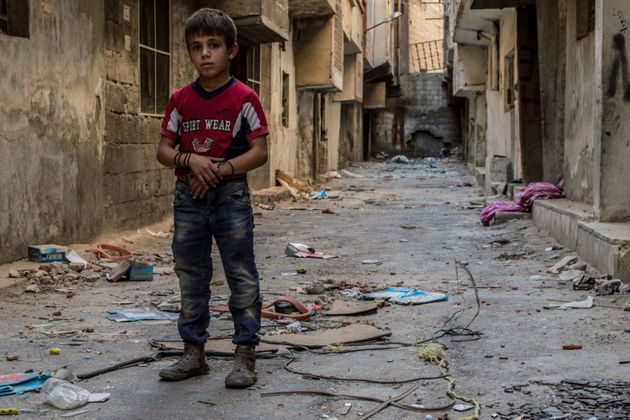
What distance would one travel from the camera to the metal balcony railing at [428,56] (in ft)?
157

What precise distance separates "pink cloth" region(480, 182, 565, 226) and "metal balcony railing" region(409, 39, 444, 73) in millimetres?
36969

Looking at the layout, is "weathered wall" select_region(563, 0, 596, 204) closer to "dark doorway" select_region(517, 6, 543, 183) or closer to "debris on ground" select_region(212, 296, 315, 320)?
"dark doorway" select_region(517, 6, 543, 183)

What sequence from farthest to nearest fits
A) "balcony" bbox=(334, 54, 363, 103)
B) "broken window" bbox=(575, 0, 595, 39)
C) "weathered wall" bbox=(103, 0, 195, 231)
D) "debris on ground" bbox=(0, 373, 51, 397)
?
"balcony" bbox=(334, 54, 363, 103)
"broken window" bbox=(575, 0, 595, 39)
"weathered wall" bbox=(103, 0, 195, 231)
"debris on ground" bbox=(0, 373, 51, 397)

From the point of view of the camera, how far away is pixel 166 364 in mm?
3992

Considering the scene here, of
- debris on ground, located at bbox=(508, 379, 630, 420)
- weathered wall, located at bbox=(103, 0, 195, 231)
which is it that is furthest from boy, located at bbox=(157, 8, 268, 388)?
weathered wall, located at bbox=(103, 0, 195, 231)

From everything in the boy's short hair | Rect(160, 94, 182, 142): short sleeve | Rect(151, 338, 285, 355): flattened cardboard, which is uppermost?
the boy's short hair

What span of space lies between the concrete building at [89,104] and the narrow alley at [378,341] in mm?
613

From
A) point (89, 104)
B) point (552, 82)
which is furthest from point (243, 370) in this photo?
point (552, 82)

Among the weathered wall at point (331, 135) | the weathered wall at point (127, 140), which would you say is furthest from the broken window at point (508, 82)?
the weathered wall at point (331, 135)

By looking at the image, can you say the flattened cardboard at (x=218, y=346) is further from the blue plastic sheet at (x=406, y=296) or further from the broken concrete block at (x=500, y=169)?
the broken concrete block at (x=500, y=169)

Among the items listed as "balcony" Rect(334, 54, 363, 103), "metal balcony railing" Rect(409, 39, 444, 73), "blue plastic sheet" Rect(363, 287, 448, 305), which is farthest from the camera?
"metal balcony railing" Rect(409, 39, 444, 73)

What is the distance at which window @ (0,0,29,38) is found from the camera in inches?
271

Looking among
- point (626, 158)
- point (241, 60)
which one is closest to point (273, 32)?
point (241, 60)

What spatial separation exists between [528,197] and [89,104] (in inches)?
215
